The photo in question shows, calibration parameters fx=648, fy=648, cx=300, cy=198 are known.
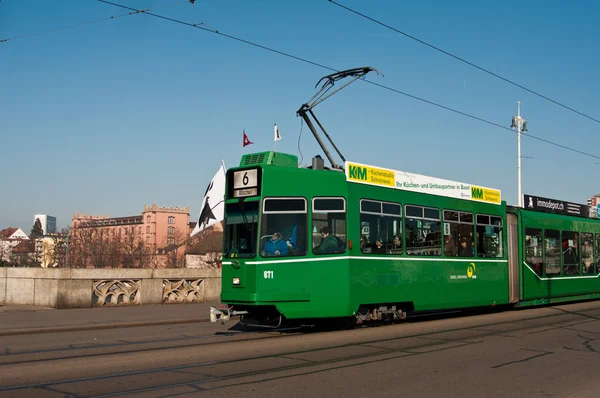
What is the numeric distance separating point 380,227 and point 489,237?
5.60m

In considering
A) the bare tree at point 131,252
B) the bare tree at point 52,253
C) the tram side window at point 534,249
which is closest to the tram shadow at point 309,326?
the tram side window at point 534,249

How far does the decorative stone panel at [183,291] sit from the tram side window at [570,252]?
41.3 ft

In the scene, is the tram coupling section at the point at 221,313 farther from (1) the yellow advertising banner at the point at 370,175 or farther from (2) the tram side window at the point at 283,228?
(1) the yellow advertising banner at the point at 370,175

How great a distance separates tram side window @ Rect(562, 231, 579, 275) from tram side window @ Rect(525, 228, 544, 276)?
179 cm

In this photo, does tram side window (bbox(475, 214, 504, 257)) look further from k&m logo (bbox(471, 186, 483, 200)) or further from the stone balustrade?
the stone balustrade

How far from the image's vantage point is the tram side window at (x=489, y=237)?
18.2 metres

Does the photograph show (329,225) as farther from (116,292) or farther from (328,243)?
(116,292)

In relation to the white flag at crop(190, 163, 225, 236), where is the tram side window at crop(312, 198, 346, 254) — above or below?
below

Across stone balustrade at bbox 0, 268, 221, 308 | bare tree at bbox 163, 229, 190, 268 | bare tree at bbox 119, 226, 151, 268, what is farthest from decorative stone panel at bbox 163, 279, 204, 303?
bare tree at bbox 163, 229, 190, 268

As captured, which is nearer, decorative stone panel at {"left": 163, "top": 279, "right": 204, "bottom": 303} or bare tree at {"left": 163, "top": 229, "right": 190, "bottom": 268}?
decorative stone panel at {"left": 163, "top": 279, "right": 204, "bottom": 303}

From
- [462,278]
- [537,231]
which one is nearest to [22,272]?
[462,278]

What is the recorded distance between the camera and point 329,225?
13289 mm

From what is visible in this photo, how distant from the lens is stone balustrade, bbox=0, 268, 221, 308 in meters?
18.9

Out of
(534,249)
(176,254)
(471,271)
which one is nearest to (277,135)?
(471,271)
